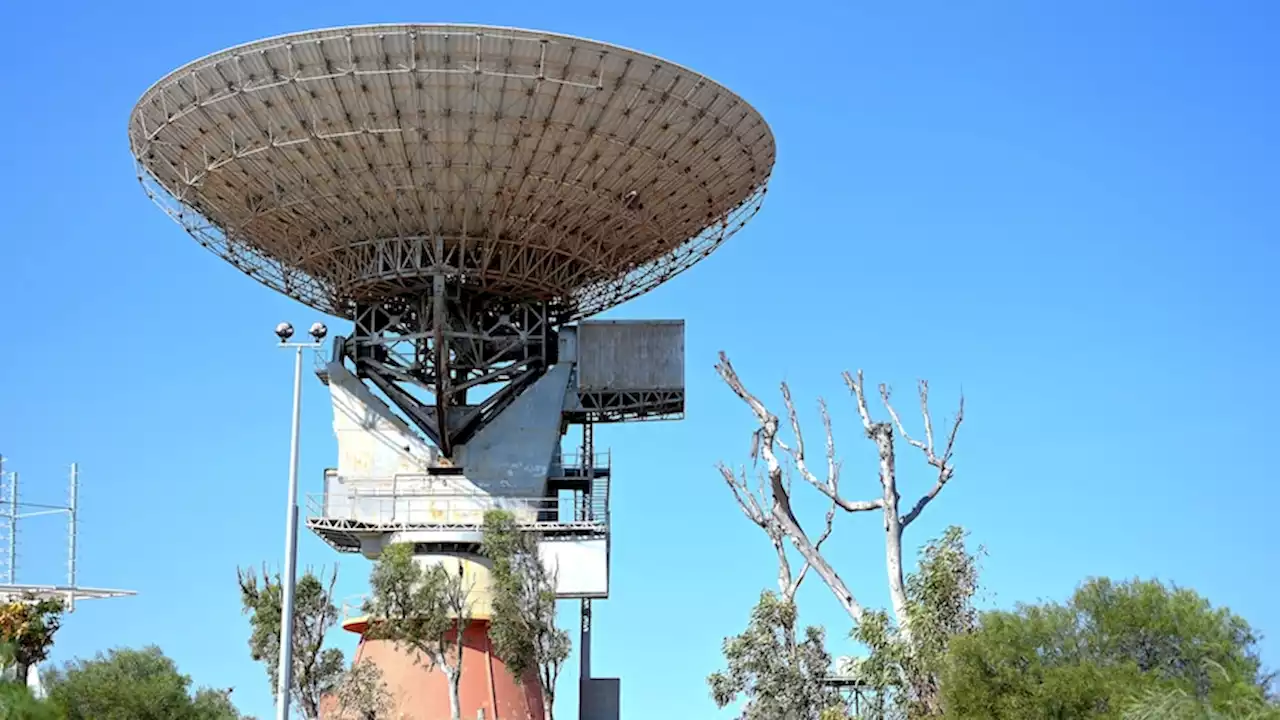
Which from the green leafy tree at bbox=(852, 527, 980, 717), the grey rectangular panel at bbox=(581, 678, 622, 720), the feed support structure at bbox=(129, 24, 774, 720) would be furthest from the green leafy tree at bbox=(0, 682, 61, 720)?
the grey rectangular panel at bbox=(581, 678, 622, 720)

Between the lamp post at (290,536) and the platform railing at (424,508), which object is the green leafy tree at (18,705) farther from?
the platform railing at (424,508)

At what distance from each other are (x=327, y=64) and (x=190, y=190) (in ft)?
29.6

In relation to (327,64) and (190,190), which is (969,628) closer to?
(327,64)

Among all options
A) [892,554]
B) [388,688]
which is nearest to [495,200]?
[388,688]

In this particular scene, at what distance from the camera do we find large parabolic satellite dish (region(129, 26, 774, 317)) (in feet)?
151

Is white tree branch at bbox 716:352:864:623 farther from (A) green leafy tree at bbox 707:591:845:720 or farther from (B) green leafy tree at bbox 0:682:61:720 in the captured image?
(B) green leafy tree at bbox 0:682:61:720

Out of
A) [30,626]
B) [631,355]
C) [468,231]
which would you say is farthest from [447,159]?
[30,626]

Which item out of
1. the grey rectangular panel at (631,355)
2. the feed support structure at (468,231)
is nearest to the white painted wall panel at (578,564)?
the feed support structure at (468,231)

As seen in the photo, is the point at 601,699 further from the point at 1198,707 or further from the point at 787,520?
the point at 1198,707

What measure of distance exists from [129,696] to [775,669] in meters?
17.0

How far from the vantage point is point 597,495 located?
60.3 meters

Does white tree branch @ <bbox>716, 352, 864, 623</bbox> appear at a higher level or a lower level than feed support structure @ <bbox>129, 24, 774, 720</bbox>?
lower

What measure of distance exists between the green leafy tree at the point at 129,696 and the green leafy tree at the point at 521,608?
9062 mm

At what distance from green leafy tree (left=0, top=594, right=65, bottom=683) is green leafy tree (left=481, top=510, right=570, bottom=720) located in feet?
46.5
